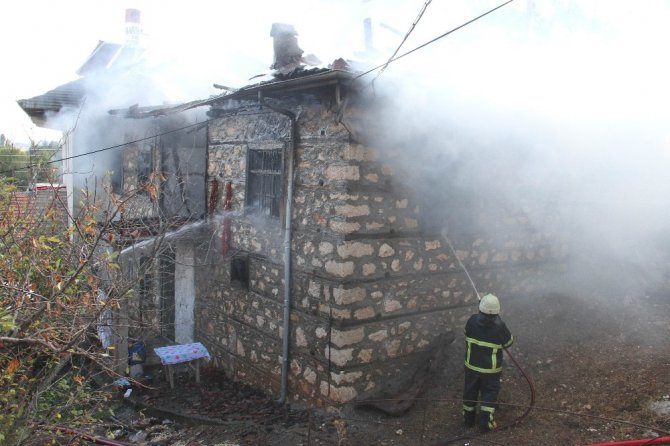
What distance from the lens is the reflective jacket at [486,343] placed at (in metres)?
5.69

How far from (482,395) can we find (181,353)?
4757 mm

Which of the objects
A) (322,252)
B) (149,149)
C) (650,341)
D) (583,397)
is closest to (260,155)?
(322,252)

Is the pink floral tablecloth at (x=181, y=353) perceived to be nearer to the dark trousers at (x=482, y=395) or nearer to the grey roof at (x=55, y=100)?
the dark trousers at (x=482, y=395)

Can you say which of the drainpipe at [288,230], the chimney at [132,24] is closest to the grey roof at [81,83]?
the chimney at [132,24]

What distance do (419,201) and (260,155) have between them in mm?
2510

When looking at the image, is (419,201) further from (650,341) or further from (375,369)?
(650,341)

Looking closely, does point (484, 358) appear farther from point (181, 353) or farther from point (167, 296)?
point (167, 296)

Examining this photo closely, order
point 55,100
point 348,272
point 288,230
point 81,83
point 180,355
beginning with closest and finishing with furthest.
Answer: point 348,272, point 288,230, point 180,355, point 55,100, point 81,83

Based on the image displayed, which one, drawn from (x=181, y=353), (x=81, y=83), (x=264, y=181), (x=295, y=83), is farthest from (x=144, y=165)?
(x=295, y=83)

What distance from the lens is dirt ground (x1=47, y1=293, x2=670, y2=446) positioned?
17.6 ft

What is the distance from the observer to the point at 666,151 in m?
9.13

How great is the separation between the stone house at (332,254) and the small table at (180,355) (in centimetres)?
42

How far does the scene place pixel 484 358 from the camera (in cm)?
571

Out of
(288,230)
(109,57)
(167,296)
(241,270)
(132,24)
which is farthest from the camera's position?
(132,24)
